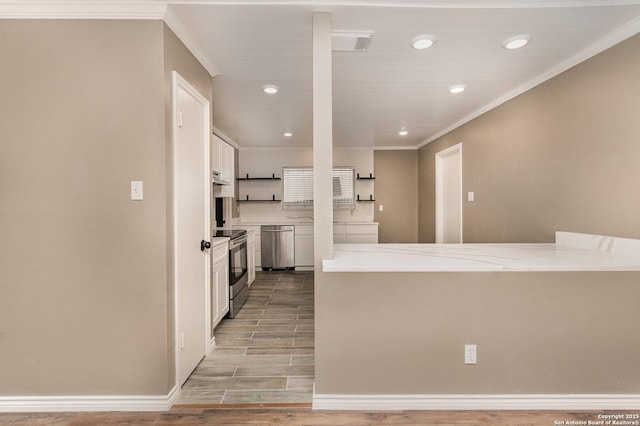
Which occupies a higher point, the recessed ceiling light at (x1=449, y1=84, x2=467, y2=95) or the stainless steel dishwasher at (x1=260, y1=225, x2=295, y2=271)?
the recessed ceiling light at (x1=449, y1=84, x2=467, y2=95)

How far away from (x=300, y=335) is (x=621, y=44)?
3289mm

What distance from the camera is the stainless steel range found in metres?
3.32

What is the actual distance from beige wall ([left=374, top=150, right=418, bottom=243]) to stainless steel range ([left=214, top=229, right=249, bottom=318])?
3.27 m

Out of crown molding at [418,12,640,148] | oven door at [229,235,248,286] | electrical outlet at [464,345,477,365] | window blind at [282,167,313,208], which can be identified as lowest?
electrical outlet at [464,345,477,365]

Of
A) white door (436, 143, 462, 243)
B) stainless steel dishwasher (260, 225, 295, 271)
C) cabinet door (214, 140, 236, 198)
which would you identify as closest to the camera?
cabinet door (214, 140, 236, 198)

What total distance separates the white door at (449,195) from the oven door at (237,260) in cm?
300

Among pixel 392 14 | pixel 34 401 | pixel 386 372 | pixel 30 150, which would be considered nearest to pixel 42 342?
pixel 34 401

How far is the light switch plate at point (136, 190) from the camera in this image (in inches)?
72.7

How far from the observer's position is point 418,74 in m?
2.74

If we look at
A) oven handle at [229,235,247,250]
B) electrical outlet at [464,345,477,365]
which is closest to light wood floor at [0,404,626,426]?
electrical outlet at [464,345,477,365]

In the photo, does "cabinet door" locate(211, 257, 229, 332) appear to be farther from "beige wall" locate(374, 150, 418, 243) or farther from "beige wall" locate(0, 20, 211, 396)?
"beige wall" locate(374, 150, 418, 243)

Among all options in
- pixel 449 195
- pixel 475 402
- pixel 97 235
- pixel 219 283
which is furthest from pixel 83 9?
pixel 449 195

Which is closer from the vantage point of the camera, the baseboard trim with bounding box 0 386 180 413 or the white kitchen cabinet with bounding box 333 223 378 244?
the baseboard trim with bounding box 0 386 180 413

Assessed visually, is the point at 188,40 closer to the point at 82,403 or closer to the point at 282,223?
the point at 82,403
